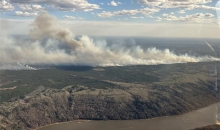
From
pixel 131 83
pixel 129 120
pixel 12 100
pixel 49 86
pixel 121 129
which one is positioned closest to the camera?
pixel 121 129

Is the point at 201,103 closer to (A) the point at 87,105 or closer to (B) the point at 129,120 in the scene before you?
(B) the point at 129,120

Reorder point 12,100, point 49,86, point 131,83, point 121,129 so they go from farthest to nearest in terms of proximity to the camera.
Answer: point 131,83 < point 49,86 < point 12,100 < point 121,129

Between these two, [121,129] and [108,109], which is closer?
[121,129]

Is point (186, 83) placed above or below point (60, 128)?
above

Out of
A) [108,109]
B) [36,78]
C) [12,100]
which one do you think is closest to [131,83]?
[108,109]

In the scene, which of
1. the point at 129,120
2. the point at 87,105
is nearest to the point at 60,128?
the point at 87,105

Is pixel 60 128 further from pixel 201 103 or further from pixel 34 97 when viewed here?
pixel 201 103
